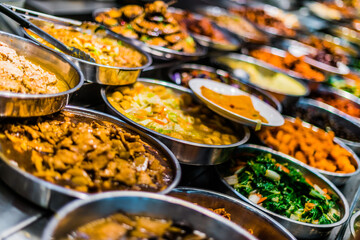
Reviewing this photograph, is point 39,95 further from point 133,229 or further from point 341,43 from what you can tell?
point 341,43

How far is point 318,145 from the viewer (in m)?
3.08

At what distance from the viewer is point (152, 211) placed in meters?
1.41

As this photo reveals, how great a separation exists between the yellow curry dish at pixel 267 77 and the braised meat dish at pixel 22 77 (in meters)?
2.64

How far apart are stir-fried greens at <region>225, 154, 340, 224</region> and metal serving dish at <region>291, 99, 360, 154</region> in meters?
1.26

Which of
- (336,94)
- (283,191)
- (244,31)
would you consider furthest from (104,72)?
(244,31)

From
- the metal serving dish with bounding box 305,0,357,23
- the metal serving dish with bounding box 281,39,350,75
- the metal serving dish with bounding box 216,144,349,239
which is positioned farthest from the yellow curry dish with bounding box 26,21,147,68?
the metal serving dish with bounding box 305,0,357,23

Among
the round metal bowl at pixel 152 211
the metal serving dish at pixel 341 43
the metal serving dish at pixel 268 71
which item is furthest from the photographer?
the metal serving dish at pixel 341 43

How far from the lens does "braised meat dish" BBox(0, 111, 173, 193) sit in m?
1.50

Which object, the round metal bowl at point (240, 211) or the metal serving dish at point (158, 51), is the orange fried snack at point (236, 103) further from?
the round metal bowl at point (240, 211)

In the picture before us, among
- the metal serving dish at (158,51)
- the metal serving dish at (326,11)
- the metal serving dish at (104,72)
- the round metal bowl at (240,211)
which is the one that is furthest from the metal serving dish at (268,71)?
the metal serving dish at (326,11)

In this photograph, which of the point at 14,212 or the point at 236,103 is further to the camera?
the point at 236,103

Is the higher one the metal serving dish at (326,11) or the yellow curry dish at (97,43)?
the metal serving dish at (326,11)

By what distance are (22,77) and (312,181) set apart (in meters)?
2.16

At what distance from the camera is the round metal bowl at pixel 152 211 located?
48.9 inches
